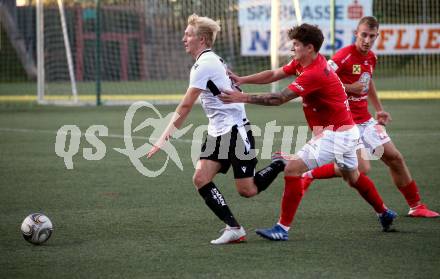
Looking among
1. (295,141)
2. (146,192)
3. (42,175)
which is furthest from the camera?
(295,141)

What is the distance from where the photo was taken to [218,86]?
23.3ft

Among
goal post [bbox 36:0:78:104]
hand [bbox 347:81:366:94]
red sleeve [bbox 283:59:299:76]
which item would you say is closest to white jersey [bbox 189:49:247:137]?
red sleeve [bbox 283:59:299:76]

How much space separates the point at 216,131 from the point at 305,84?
804 millimetres

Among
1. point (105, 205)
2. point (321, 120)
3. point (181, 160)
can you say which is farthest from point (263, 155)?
point (321, 120)

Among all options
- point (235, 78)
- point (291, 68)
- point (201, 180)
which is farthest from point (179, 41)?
point (201, 180)

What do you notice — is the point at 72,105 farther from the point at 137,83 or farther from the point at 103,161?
the point at 103,161

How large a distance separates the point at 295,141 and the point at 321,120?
754 cm

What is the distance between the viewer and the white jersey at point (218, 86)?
7059 millimetres

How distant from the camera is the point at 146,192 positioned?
973 centimetres

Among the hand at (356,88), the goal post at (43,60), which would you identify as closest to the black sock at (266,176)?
the hand at (356,88)

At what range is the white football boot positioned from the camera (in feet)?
22.9

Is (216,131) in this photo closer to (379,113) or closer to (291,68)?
(291,68)

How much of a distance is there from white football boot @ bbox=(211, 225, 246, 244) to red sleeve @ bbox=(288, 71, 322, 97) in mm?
1139

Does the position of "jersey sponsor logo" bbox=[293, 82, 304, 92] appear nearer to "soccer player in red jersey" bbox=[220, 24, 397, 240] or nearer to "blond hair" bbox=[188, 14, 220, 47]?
"soccer player in red jersey" bbox=[220, 24, 397, 240]
